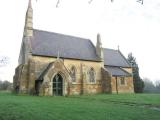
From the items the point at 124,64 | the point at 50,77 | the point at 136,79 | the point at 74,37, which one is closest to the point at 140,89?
the point at 136,79

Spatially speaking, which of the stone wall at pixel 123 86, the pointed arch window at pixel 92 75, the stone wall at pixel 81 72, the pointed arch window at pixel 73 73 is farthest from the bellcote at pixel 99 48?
the pointed arch window at pixel 73 73

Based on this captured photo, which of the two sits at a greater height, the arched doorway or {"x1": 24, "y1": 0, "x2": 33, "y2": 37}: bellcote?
{"x1": 24, "y1": 0, "x2": 33, "y2": 37}: bellcote

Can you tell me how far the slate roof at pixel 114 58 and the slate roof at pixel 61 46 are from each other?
14.9ft

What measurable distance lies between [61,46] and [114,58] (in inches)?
587

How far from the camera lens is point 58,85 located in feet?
109

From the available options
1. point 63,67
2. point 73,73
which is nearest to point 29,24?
point 63,67

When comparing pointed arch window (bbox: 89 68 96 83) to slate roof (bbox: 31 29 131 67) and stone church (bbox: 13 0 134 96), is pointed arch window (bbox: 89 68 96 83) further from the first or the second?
slate roof (bbox: 31 29 131 67)

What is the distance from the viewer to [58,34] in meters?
41.3

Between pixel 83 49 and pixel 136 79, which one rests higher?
pixel 83 49

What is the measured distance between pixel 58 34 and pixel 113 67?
44.6 ft

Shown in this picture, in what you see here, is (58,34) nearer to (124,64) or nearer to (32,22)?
(32,22)

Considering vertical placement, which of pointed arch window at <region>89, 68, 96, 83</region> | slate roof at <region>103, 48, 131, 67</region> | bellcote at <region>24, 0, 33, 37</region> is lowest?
pointed arch window at <region>89, 68, 96, 83</region>

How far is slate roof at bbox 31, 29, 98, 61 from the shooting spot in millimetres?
35394

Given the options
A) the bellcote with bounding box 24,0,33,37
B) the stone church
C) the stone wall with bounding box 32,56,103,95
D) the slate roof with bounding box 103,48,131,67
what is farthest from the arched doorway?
the slate roof with bounding box 103,48,131,67
